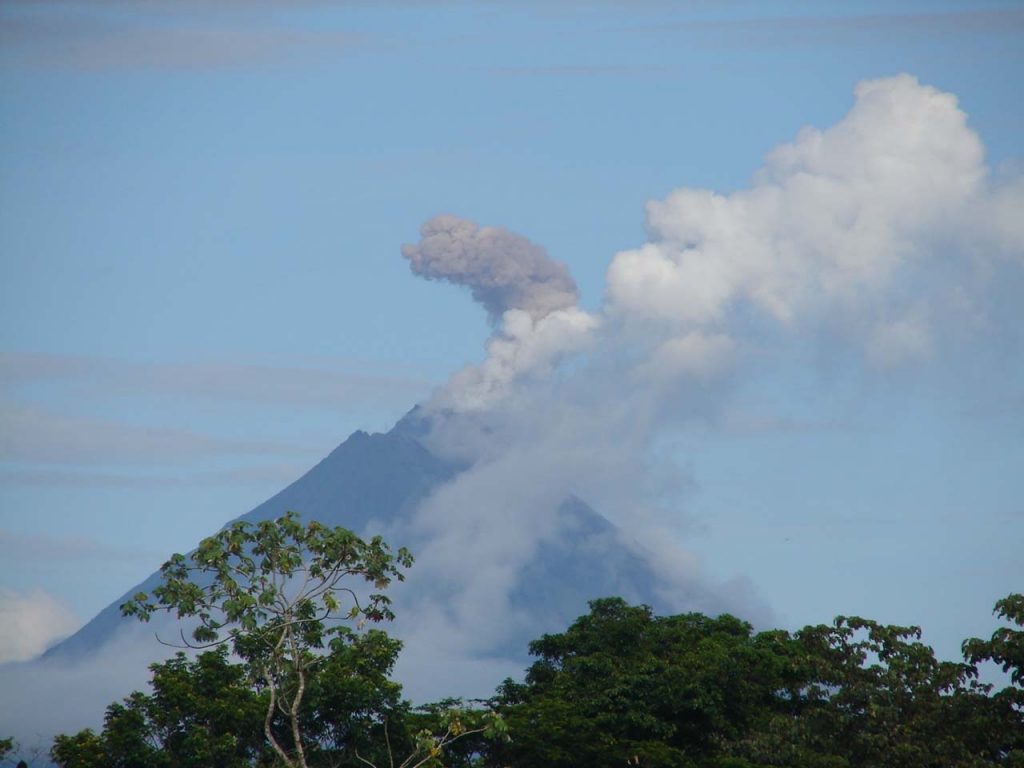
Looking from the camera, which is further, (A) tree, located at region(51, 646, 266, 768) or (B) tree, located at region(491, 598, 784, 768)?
(B) tree, located at region(491, 598, 784, 768)

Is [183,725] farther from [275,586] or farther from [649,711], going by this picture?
[649,711]

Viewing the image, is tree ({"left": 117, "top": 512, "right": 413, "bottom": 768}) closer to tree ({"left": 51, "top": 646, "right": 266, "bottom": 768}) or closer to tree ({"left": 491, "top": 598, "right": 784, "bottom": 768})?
tree ({"left": 51, "top": 646, "right": 266, "bottom": 768})

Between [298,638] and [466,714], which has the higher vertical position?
[298,638]

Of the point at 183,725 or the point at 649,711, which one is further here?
the point at 649,711

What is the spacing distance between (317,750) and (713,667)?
9.72 metres

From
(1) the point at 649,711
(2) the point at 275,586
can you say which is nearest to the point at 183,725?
(2) the point at 275,586

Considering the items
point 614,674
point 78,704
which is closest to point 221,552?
point 614,674

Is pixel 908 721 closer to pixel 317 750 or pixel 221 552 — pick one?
pixel 317 750

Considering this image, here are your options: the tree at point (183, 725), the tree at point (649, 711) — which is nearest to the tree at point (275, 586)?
the tree at point (183, 725)

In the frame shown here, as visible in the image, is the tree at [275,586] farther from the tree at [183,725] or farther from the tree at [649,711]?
the tree at [649,711]

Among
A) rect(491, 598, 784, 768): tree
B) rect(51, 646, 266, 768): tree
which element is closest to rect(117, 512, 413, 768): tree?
rect(51, 646, 266, 768): tree

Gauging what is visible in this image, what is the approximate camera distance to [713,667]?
3275 centimetres

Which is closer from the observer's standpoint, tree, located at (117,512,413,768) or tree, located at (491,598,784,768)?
tree, located at (117,512,413,768)

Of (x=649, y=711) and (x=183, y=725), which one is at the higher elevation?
(x=183, y=725)
